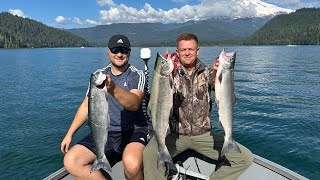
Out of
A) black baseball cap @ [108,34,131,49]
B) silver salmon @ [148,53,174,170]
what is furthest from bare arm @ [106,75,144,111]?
black baseball cap @ [108,34,131,49]

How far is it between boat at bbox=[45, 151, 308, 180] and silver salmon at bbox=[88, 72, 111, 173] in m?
1.08

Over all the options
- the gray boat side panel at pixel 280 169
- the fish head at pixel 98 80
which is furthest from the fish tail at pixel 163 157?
the gray boat side panel at pixel 280 169

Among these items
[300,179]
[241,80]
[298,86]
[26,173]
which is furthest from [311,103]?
[26,173]

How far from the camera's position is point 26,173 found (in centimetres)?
987

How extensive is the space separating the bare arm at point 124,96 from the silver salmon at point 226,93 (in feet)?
4.30

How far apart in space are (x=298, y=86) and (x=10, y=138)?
69.9ft

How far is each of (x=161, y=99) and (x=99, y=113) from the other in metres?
0.95

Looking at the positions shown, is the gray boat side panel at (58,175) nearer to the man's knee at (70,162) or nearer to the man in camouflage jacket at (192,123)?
the man's knee at (70,162)

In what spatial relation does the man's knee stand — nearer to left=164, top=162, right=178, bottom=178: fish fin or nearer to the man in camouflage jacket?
the man in camouflage jacket

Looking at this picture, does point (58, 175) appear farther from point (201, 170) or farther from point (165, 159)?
point (201, 170)

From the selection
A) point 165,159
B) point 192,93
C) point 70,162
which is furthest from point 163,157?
point 70,162

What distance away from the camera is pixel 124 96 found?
16.3 ft

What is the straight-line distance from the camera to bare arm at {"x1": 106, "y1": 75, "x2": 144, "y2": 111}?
15.4 ft

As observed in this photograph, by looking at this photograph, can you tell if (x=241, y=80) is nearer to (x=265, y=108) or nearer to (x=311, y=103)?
(x=311, y=103)
